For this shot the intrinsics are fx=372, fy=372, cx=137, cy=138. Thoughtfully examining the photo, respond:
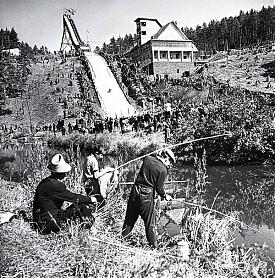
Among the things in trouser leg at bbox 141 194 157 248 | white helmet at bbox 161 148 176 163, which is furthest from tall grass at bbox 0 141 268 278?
white helmet at bbox 161 148 176 163

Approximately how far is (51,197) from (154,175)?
0.94m

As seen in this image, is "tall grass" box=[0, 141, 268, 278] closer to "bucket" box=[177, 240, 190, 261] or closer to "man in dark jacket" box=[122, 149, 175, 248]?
"bucket" box=[177, 240, 190, 261]

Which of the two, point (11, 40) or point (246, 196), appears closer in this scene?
point (11, 40)

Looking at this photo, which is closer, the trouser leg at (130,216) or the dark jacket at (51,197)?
the dark jacket at (51,197)

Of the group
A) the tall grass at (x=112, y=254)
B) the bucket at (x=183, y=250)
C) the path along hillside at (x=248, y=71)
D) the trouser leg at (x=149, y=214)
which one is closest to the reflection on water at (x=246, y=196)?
the tall grass at (x=112, y=254)

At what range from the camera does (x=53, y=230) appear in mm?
3346

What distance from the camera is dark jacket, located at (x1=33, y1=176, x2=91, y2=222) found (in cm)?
326

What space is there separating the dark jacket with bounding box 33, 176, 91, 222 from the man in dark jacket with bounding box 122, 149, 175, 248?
0.47 metres

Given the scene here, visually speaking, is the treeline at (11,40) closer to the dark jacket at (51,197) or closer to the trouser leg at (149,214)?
the dark jacket at (51,197)

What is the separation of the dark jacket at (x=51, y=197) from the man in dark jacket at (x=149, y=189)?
474mm

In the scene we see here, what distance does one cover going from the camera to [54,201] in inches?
131

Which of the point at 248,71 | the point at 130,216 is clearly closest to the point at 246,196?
the point at 130,216

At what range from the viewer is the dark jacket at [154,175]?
11.0 ft

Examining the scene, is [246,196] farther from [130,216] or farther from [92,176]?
[130,216]
